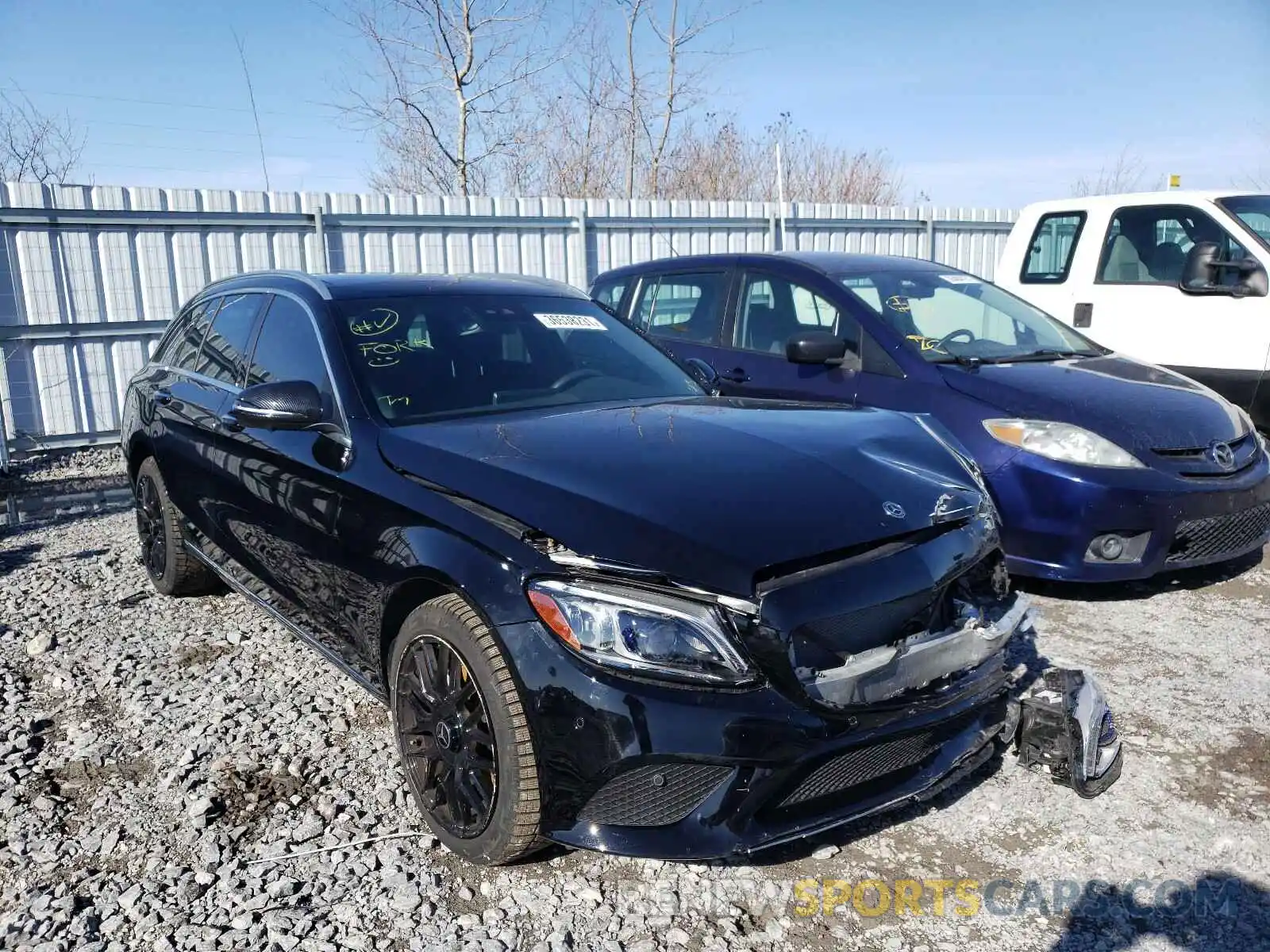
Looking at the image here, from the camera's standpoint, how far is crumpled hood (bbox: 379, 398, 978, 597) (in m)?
2.34

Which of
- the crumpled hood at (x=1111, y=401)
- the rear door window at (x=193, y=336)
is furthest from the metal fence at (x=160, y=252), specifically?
the crumpled hood at (x=1111, y=401)

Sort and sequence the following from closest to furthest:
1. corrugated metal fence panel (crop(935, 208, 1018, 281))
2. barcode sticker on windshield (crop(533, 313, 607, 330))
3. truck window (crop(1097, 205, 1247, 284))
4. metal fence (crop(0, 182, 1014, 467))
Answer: barcode sticker on windshield (crop(533, 313, 607, 330)) < truck window (crop(1097, 205, 1247, 284)) < metal fence (crop(0, 182, 1014, 467)) < corrugated metal fence panel (crop(935, 208, 1018, 281))

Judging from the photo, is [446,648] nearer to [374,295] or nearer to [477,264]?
[374,295]

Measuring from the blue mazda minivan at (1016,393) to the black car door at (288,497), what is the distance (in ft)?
5.33

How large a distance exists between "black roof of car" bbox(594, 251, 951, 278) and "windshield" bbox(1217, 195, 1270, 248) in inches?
84.6

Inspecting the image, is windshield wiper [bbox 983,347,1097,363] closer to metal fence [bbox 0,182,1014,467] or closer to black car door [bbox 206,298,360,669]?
black car door [bbox 206,298,360,669]

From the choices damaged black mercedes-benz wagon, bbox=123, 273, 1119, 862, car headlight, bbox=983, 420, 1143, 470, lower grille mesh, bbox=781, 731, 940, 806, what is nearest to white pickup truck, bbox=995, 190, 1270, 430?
car headlight, bbox=983, 420, 1143, 470

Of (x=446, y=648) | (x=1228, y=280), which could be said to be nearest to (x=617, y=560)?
(x=446, y=648)

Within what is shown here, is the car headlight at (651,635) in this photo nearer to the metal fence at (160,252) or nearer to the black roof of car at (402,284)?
the black roof of car at (402,284)

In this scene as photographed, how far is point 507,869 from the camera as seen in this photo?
2.63 meters

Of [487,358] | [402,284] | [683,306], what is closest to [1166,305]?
[683,306]

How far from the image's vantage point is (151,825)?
2908 millimetres

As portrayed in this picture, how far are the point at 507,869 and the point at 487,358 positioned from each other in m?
1.76

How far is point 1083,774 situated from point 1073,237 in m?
5.29
